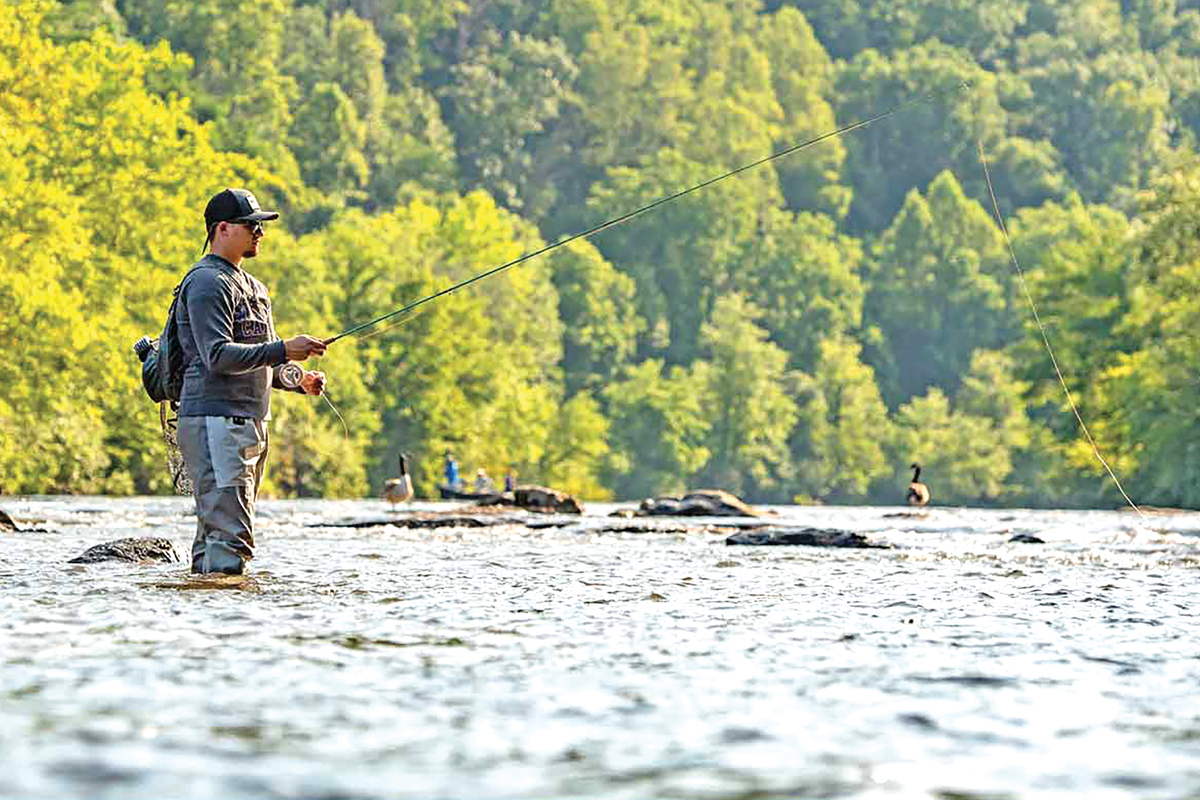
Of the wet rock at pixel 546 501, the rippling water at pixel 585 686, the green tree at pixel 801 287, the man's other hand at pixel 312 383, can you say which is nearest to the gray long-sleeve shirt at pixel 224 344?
the man's other hand at pixel 312 383

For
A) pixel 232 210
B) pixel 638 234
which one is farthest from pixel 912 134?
pixel 232 210

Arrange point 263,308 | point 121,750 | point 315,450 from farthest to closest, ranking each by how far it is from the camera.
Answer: point 315,450
point 263,308
point 121,750

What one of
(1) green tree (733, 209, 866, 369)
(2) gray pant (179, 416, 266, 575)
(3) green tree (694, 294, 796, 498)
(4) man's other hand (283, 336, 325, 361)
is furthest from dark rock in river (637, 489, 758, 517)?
(1) green tree (733, 209, 866, 369)

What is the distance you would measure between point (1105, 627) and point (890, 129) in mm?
116951

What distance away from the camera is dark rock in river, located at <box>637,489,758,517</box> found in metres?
29.9

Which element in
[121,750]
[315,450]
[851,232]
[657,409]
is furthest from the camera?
[851,232]

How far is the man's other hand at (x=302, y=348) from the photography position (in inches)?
398

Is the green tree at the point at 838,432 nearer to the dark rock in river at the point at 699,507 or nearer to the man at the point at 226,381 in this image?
the dark rock in river at the point at 699,507

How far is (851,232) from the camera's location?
4717 inches

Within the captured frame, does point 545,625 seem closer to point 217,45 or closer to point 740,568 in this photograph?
point 740,568

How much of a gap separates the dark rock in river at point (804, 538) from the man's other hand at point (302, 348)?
9476mm

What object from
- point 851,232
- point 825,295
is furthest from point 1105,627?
point 851,232

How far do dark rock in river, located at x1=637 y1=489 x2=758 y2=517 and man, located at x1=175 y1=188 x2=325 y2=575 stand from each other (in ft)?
62.9

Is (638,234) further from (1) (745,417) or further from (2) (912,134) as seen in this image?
(2) (912,134)
